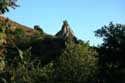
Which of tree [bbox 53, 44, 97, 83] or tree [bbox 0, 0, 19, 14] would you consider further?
tree [bbox 53, 44, 97, 83]

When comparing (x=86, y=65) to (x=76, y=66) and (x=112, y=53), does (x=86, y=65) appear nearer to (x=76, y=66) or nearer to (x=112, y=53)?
(x=76, y=66)

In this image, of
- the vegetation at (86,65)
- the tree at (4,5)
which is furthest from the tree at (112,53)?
the tree at (4,5)

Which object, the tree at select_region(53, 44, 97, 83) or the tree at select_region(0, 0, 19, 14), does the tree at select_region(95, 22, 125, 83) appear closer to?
the tree at select_region(53, 44, 97, 83)

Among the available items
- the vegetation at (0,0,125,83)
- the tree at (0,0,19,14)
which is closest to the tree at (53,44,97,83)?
the vegetation at (0,0,125,83)

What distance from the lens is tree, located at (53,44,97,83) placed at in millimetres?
53294

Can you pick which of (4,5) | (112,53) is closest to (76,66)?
(112,53)

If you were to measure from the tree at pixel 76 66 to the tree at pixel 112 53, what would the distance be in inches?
66.8

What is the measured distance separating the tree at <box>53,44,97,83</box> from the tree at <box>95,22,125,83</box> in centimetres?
170

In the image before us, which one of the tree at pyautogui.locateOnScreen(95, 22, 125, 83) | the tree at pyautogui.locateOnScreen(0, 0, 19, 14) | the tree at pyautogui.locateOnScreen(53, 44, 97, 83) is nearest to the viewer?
the tree at pyautogui.locateOnScreen(0, 0, 19, 14)

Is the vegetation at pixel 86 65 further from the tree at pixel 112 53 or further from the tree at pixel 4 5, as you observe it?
the tree at pixel 4 5

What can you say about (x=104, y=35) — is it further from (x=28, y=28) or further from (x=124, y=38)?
(x=28, y=28)

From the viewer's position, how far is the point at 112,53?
5134cm

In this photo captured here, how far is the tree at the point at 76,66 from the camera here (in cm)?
5329

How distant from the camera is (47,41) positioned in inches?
3738
